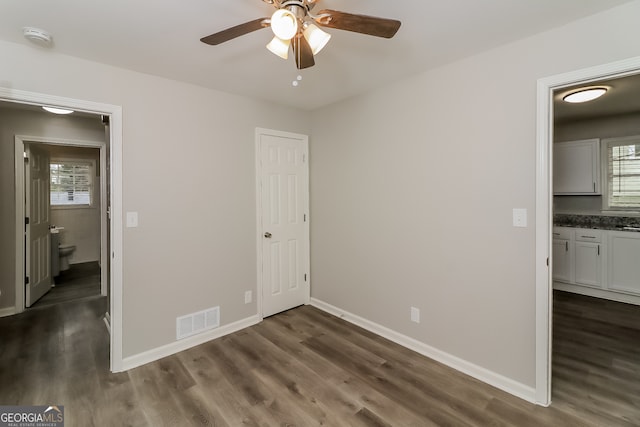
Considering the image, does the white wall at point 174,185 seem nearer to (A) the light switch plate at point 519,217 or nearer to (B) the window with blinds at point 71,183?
(A) the light switch plate at point 519,217

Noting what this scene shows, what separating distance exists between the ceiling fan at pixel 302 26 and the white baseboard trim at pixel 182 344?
2522 mm

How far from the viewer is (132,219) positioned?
2396 mm

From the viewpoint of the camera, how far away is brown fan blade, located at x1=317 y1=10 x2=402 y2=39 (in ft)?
4.21

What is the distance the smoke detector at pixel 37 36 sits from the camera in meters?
1.77

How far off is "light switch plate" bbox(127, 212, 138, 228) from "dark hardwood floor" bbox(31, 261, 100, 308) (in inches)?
102

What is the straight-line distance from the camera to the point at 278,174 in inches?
134

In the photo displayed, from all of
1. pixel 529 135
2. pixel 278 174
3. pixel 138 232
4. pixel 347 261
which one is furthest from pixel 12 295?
pixel 529 135

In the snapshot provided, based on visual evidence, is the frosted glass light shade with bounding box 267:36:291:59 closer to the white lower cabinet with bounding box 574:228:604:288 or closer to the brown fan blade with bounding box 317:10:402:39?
the brown fan blade with bounding box 317:10:402:39

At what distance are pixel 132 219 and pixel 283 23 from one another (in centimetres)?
203

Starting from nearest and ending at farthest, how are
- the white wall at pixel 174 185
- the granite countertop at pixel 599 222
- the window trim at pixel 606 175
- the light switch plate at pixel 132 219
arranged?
the white wall at pixel 174 185 < the light switch plate at pixel 132 219 < the granite countertop at pixel 599 222 < the window trim at pixel 606 175

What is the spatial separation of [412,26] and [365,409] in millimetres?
2498

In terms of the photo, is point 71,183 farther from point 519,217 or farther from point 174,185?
point 519,217

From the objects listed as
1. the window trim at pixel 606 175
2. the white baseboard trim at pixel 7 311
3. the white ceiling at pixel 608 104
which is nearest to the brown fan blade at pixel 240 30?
the white ceiling at pixel 608 104

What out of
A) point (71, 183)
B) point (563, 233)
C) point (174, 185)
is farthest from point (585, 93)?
point (71, 183)
